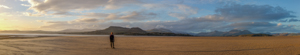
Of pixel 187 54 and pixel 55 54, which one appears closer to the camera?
pixel 55 54

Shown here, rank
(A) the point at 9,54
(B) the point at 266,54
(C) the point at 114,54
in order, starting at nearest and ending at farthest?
(A) the point at 9,54 → (C) the point at 114,54 → (B) the point at 266,54

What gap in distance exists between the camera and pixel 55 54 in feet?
40.3

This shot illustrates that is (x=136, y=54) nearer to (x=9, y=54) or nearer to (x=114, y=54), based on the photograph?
(x=114, y=54)

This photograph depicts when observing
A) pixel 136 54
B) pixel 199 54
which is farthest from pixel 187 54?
pixel 136 54

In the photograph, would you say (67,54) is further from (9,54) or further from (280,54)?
(280,54)

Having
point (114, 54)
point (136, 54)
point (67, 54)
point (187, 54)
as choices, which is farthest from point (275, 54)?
point (67, 54)

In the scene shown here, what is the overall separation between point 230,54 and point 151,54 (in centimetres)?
581

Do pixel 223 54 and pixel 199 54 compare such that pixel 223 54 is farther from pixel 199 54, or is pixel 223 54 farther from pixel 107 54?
pixel 107 54

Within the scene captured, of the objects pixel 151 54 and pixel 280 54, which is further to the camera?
pixel 280 54

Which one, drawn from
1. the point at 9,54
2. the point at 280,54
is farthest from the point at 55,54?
the point at 280,54

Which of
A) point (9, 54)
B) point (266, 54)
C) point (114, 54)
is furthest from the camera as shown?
point (266, 54)

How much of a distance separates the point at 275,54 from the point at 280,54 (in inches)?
16.2

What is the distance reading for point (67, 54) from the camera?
12.3 m

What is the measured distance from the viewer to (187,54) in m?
13.1
